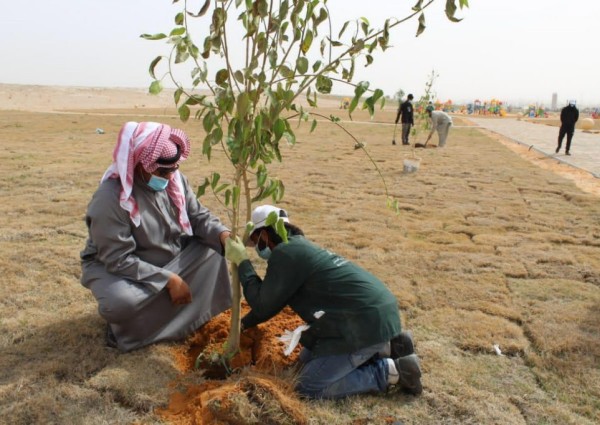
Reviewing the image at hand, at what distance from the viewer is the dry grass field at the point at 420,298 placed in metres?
2.46

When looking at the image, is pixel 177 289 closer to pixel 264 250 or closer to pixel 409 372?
pixel 264 250

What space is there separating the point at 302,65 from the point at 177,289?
4.61 ft

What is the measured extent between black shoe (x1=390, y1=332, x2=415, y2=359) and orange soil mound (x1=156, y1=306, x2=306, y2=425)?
521 mm

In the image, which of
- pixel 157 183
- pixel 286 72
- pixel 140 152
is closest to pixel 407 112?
pixel 157 183

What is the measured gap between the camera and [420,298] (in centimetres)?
376

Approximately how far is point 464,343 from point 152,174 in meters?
1.99

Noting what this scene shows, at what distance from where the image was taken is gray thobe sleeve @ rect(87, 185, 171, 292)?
269cm

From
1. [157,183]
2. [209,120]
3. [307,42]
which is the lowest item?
[157,183]

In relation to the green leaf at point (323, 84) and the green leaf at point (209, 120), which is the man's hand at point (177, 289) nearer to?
the green leaf at point (209, 120)

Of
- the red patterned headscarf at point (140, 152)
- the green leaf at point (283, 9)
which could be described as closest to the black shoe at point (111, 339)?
the red patterned headscarf at point (140, 152)

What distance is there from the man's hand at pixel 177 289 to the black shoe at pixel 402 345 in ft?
3.64

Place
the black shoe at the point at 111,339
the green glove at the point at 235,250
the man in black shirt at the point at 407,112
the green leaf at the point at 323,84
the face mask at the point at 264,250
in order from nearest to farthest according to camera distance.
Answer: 1. the green leaf at the point at 323,84
2. the green glove at the point at 235,250
3. the face mask at the point at 264,250
4. the black shoe at the point at 111,339
5. the man in black shirt at the point at 407,112

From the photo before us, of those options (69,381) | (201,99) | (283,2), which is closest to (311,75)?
(283,2)

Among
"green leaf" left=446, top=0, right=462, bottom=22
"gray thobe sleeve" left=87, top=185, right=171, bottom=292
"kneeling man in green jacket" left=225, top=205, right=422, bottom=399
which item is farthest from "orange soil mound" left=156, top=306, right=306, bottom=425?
"green leaf" left=446, top=0, right=462, bottom=22
